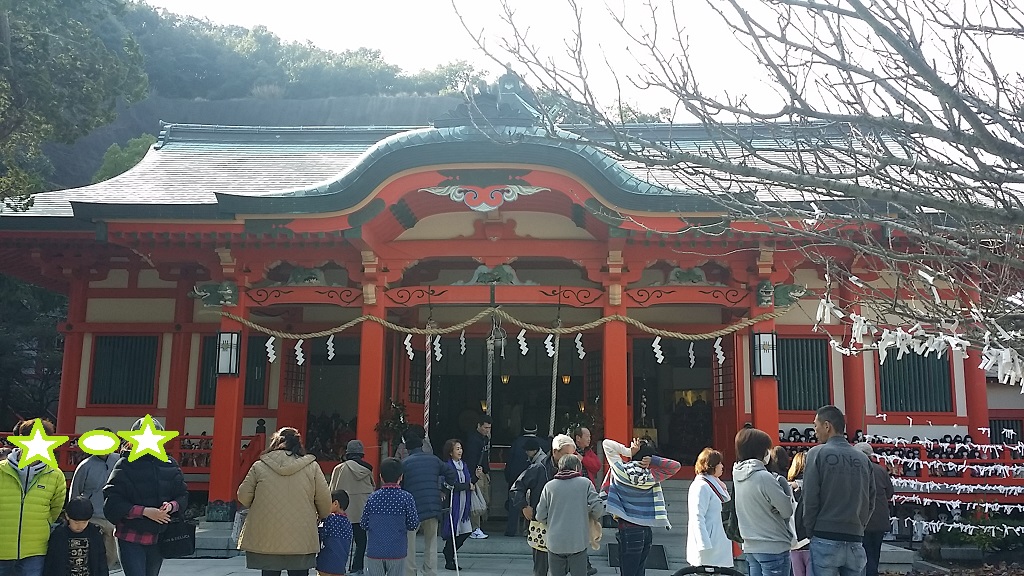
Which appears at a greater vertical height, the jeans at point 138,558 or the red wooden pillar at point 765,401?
the red wooden pillar at point 765,401

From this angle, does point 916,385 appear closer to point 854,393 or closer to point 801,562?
point 854,393

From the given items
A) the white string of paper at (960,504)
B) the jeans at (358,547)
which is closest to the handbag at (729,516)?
the jeans at (358,547)

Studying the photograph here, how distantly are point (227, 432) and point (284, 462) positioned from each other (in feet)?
18.5

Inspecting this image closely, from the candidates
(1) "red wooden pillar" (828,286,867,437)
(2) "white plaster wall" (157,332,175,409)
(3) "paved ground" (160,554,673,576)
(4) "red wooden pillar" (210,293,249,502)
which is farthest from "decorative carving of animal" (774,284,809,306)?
(2) "white plaster wall" (157,332,175,409)

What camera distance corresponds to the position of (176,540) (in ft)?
18.0

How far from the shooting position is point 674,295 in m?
10.8

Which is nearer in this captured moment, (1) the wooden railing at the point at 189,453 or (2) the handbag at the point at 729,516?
(2) the handbag at the point at 729,516

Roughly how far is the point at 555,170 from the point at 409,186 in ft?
6.13

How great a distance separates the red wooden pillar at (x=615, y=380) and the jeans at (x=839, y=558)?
5049 millimetres

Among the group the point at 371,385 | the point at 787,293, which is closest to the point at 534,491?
the point at 371,385

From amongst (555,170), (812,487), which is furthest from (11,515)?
(555,170)

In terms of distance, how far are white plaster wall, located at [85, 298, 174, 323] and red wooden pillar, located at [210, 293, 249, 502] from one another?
6.94 ft

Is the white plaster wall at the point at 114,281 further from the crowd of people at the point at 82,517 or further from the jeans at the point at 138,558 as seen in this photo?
the jeans at the point at 138,558

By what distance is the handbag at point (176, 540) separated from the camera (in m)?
5.43
